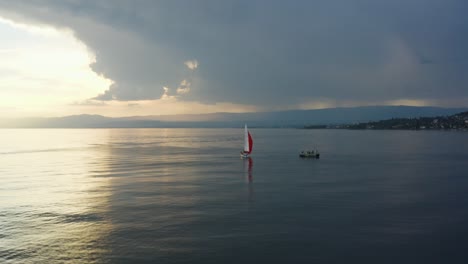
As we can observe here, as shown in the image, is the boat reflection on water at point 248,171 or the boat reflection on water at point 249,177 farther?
the boat reflection on water at point 248,171

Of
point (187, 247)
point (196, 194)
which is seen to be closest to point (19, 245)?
point (187, 247)

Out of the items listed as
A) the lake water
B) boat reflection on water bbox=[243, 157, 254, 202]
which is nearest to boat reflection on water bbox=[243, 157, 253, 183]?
boat reflection on water bbox=[243, 157, 254, 202]

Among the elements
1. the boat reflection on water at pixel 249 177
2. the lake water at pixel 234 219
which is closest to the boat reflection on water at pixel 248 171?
the boat reflection on water at pixel 249 177

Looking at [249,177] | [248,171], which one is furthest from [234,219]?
[248,171]

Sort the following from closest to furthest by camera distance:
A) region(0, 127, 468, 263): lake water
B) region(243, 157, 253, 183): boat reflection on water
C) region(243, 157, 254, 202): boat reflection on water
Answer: region(0, 127, 468, 263): lake water → region(243, 157, 254, 202): boat reflection on water → region(243, 157, 253, 183): boat reflection on water

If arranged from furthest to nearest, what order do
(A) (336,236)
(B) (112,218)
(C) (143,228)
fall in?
(B) (112,218) < (C) (143,228) < (A) (336,236)

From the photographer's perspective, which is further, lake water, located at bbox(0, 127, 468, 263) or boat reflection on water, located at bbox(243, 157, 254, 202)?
boat reflection on water, located at bbox(243, 157, 254, 202)

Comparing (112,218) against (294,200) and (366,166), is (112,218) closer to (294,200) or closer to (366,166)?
(294,200)

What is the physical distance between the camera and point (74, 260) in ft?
112

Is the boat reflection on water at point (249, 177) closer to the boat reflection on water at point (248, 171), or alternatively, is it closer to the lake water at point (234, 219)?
the boat reflection on water at point (248, 171)

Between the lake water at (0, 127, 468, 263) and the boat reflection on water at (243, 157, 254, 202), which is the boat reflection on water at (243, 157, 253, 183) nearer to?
the boat reflection on water at (243, 157, 254, 202)

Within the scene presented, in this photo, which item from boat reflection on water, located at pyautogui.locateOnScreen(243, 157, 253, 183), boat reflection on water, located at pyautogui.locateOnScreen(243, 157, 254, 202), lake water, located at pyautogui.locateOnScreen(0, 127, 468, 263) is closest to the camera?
lake water, located at pyautogui.locateOnScreen(0, 127, 468, 263)

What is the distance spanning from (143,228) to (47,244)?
992 cm

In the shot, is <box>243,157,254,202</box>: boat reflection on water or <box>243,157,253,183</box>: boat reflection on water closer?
<box>243,157,254,202</box>: boat reflection on water
